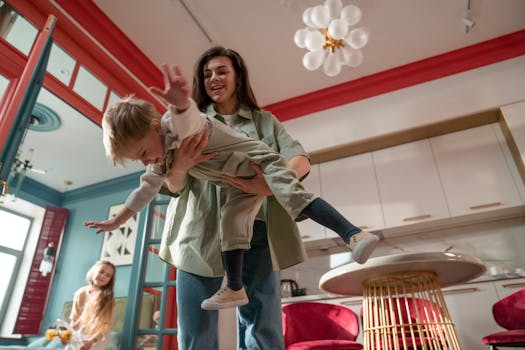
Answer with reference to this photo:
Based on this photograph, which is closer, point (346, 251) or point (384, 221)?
point (384, 221)

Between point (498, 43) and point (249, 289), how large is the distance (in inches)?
150

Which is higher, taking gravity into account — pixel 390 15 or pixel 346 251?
pixel 390 15

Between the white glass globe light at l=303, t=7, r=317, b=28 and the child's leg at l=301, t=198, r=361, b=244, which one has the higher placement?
the white glass globe light at l=303, t=7, r=317, b=28

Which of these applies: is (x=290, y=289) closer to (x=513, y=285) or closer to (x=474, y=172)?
(x=513, y=285)

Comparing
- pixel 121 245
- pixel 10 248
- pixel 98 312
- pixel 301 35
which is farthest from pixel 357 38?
pixel 10 248

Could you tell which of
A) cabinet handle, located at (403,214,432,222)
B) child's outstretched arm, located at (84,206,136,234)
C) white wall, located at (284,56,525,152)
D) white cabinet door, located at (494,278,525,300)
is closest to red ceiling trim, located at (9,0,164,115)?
white wall, located at (284,56,525,152)

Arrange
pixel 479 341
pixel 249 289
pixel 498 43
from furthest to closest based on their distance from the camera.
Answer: pixel 498 43, pixel 479 341, pixel 249 289

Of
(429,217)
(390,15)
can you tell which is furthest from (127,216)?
(390,15)

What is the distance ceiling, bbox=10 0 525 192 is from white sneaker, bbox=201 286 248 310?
280 centimetres

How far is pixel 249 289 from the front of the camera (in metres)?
0.99

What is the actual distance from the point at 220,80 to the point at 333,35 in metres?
1.68

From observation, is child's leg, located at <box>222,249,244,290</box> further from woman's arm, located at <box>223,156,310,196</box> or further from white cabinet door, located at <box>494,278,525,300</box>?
white cabinet door, located at <box>494,278,525,300</box>

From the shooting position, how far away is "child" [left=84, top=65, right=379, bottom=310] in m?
0.90

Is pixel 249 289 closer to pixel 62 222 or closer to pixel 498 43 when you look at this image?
pixel 498 43
